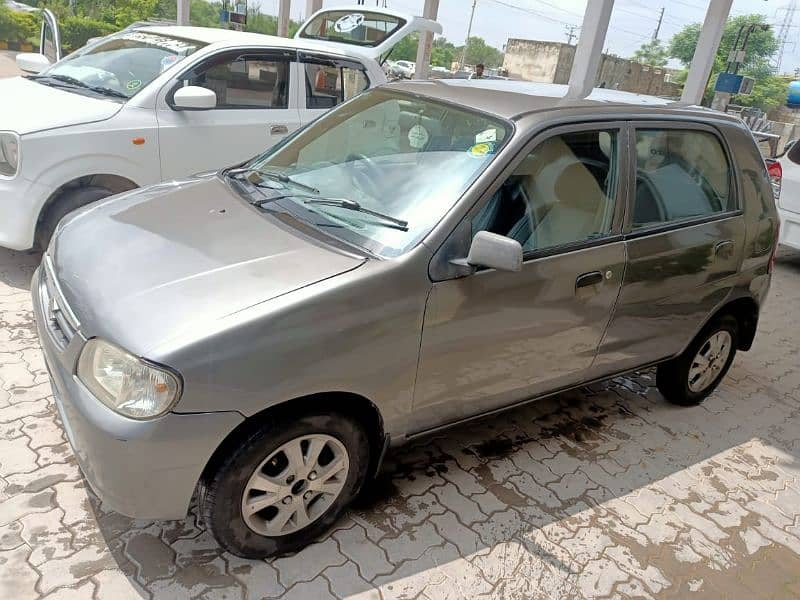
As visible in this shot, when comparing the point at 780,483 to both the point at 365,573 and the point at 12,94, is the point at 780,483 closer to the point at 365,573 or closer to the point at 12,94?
the point at 365,573

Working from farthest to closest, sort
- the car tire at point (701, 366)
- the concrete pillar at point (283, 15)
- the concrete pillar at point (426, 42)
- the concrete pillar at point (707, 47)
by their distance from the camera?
the concrete pillar at point (283, 15)
the concrete pillar at point (426, 42)
the concrete pillar at point (707, 47)
the car tire at point (701, 366)

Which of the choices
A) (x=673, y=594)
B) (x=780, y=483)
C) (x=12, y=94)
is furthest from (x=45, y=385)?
(x=780, y=483)

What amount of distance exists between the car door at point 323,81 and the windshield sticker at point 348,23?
925 mm

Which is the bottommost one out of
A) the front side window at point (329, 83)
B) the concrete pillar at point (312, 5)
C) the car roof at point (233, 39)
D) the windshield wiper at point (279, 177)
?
the windshield wiper at point (279, 177)

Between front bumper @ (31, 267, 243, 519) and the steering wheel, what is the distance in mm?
1203

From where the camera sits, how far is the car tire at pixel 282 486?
7.07 ft

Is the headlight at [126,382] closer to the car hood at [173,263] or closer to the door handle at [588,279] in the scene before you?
the car hood at [173,263]

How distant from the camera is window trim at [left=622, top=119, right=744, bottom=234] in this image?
306cm

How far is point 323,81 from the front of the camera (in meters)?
5.72

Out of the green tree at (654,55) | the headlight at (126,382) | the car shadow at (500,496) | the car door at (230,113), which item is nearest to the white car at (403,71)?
the car door at (230,113)

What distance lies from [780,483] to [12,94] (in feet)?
18.8

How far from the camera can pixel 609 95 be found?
11.8ft

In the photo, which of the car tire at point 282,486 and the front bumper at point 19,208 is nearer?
the car tire at point 282,486

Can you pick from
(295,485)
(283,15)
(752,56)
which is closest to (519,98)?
(295,485)
